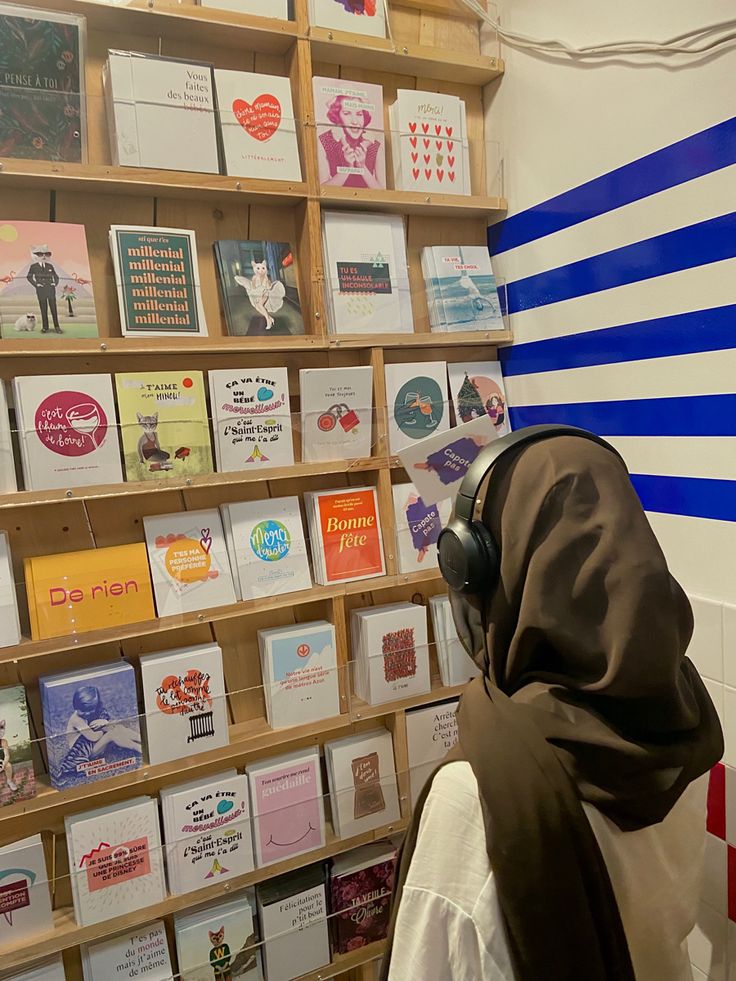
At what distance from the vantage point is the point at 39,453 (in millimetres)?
1812

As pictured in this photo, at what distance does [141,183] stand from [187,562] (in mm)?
1004

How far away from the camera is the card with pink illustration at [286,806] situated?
6.88ft

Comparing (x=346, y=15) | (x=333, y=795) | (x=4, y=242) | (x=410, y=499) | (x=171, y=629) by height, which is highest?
(x=346, y=15)

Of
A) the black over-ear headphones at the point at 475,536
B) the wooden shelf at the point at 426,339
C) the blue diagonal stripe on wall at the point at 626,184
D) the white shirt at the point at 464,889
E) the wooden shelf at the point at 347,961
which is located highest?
the blue diagonal stripe on wall at the point at 626,184

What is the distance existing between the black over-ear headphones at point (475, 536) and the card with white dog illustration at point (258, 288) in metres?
1.18

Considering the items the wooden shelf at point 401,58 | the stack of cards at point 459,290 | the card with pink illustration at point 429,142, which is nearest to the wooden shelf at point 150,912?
the stack of cards at point 459,290

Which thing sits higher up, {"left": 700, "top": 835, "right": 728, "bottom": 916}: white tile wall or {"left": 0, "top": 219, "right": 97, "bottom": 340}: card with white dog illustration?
{"left": 0, "top": 219, "right": 97, "bottom": 340}: card with white dog illustration

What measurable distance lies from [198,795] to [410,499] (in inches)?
41.5

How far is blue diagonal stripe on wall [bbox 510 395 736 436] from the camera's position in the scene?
1719 mm

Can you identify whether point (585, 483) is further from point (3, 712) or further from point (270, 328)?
point (3, 712)

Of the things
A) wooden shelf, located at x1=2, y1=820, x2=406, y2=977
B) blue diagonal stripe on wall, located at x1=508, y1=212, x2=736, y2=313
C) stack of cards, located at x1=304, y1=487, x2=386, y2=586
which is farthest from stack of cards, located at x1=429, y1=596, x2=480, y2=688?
blue diagonal stripe on wall, located at x1=508, y1=212, x2=736, y2=313

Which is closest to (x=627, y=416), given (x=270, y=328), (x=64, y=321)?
(x=270, y=328)

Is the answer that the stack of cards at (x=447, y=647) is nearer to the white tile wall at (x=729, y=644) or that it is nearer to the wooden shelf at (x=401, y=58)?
the white tile wall at (x=729, y=644)

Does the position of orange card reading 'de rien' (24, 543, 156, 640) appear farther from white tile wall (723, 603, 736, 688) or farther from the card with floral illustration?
white tile wall (723, 603, 736, 688)
